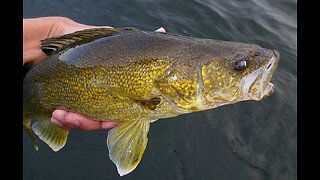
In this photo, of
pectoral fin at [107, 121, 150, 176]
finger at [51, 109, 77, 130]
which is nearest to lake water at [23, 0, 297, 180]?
finger at [51, 109, 77, 130]

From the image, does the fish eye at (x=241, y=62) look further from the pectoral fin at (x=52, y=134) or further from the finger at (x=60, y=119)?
the pectoral fin at (x=52, y=134)

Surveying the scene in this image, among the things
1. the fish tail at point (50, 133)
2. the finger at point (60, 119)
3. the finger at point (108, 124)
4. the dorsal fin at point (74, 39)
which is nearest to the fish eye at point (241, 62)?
the dorsal fin at point (74, 39)

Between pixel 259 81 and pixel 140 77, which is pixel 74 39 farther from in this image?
pixel 259 81

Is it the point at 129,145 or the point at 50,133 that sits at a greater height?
the point at 129,145

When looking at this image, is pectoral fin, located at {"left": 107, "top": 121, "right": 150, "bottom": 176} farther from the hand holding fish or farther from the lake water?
the lake water

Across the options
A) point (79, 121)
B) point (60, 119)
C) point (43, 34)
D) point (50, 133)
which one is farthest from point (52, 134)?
point (43, 34)

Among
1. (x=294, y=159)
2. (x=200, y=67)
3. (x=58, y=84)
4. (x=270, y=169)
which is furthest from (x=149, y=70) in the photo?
(x=294, y=159)

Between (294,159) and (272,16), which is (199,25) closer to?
(272,16)
